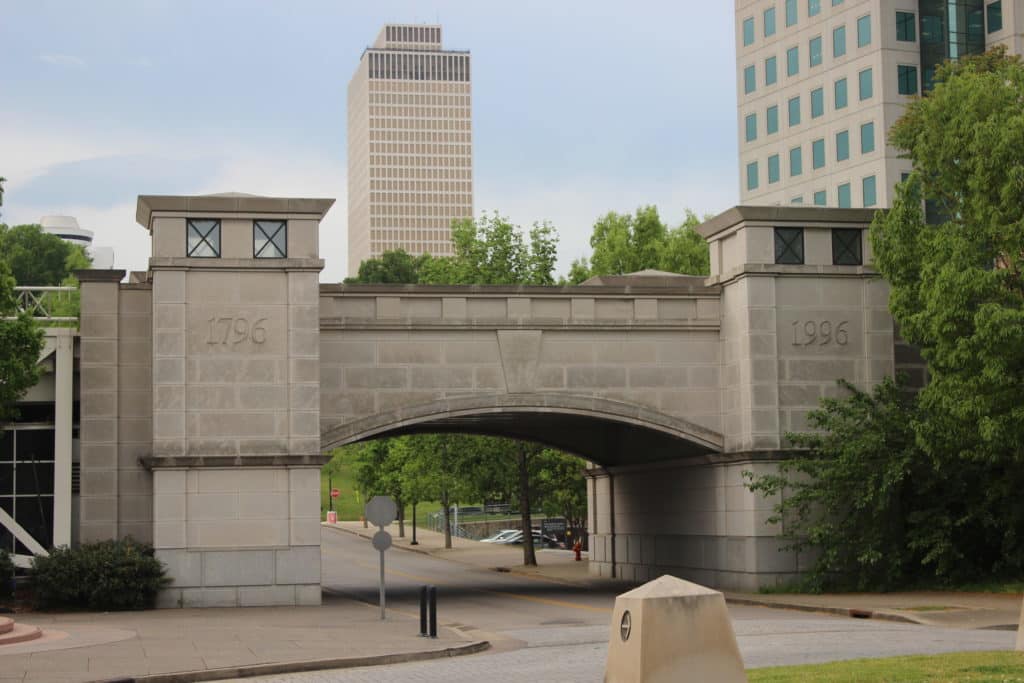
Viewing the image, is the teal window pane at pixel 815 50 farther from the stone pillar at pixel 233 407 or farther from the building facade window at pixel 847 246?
the stone pillar at pixel 233 407

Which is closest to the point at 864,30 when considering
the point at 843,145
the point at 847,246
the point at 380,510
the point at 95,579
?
the point at 843,145

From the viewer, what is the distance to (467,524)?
8362cm

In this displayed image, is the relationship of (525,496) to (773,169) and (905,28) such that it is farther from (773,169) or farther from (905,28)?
(905,28)

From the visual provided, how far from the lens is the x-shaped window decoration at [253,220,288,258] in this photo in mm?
30297

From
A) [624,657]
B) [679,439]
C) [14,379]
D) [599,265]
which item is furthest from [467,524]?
[624,657]

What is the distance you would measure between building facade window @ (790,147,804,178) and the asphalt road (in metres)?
39.7

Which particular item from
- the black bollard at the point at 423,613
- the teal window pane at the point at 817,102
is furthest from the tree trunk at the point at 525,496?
the teal window pane at the point at 817,102

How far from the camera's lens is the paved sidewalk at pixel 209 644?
695 inches

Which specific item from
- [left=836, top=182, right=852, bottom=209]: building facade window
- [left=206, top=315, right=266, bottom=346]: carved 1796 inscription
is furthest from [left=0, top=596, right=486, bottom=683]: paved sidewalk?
[left=836, top=182, right=852, bottom=209]: building facade window

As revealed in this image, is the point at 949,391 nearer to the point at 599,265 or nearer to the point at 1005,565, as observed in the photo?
the point at 1005,565

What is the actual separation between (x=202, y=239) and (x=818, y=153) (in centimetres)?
4803

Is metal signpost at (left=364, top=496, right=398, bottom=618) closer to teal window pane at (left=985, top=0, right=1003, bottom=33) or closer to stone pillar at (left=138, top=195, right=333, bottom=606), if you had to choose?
stone pillar at (left=138, top=195, right=333, bottom=606)

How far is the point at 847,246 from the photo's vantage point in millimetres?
33125

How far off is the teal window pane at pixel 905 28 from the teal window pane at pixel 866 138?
4512 mm
